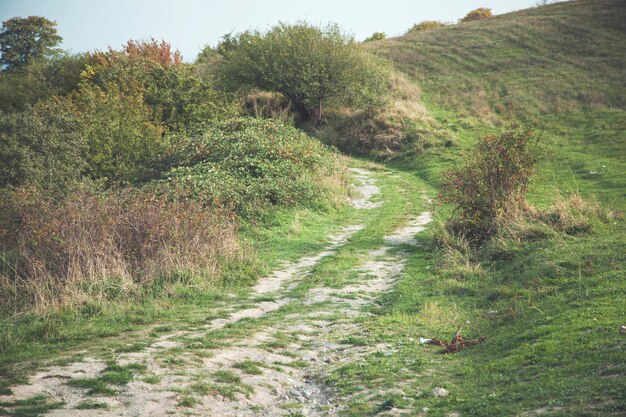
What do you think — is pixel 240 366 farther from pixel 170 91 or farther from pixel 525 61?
pixel 525 61

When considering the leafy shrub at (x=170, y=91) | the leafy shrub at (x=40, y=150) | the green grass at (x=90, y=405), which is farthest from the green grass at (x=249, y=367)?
the leafy shrub at (x=170, y=91)

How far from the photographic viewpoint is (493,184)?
59.4 ft

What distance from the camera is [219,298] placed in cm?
1351

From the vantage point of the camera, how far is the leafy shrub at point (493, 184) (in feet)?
58.0

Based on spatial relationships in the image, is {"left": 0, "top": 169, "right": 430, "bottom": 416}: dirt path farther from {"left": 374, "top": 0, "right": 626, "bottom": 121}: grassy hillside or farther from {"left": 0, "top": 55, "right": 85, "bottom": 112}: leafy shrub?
{"left": 374, "top": 0, "right": 626, "bottom": 121}: grassy hillside

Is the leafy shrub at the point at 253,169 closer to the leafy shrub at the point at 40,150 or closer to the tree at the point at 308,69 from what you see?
the leafy shrub at the point at 40,150

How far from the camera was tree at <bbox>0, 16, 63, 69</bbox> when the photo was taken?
76125 mm

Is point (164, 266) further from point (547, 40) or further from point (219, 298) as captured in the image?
point (547, 40)

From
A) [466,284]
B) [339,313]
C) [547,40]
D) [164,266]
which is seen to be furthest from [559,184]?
[547,40]

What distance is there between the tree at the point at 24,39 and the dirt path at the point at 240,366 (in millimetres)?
75717

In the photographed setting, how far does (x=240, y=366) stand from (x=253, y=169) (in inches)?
681

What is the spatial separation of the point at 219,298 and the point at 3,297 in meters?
4.61

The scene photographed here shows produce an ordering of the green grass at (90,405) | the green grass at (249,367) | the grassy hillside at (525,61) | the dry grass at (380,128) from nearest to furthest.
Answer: the green grass at (90,405)
the green grass at (249,367)
the dry grass at (380,128)
the grassy hillside at (525,61)

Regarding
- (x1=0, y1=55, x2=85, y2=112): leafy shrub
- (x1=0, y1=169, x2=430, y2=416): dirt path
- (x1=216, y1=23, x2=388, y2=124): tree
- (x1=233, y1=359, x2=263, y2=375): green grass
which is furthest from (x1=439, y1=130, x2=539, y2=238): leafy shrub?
(x1=0, y1=55, x2=85, y2=112): leafy shrub
